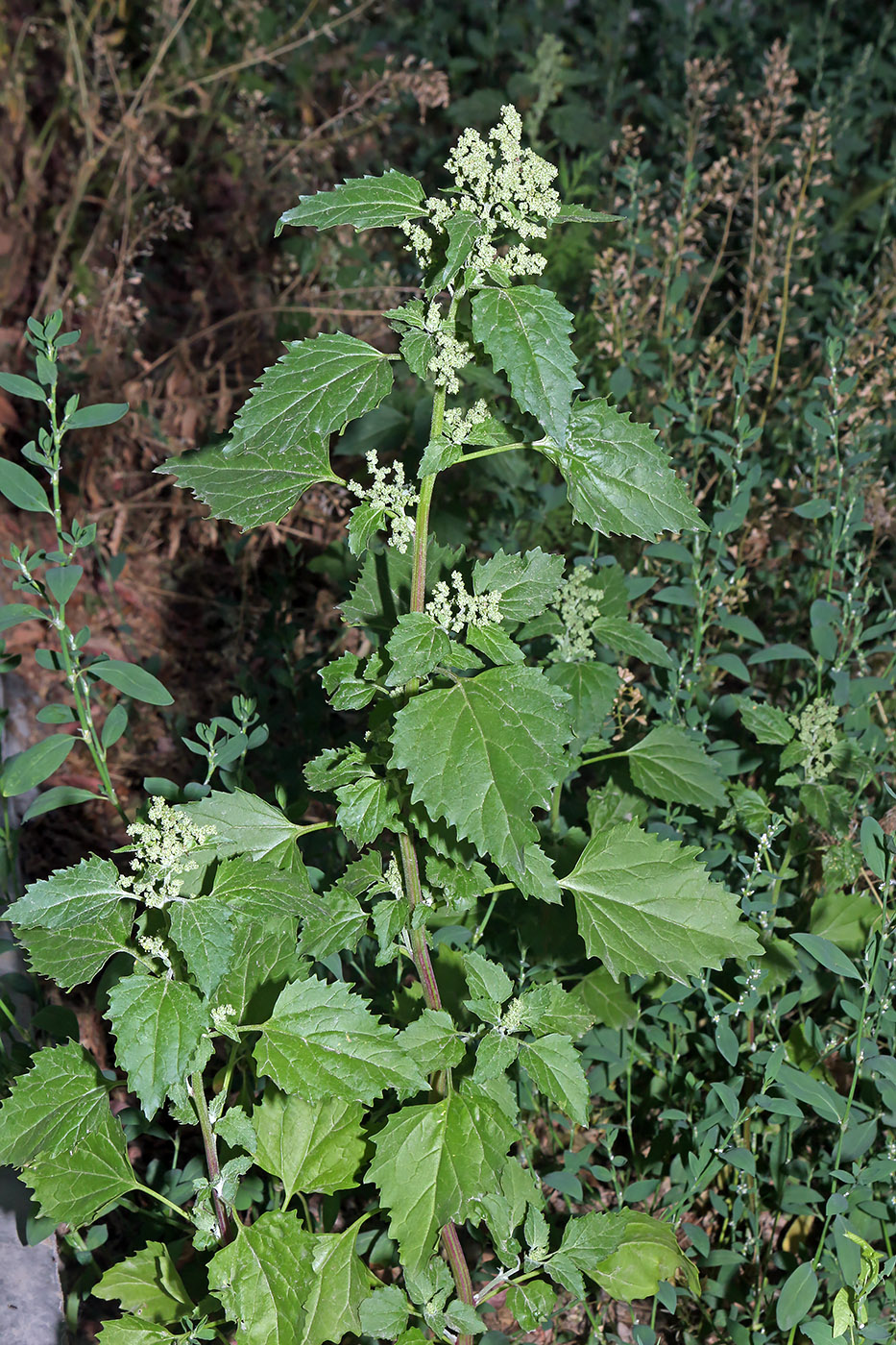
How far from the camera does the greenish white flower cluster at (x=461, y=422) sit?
142 centimetres

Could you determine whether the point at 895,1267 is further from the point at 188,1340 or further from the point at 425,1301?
the point at 188,1340

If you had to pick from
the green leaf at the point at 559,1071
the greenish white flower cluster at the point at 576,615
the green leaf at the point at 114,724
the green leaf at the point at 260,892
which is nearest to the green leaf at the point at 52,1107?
the green leaf at the point at 260,892

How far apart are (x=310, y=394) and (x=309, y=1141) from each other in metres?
1.09

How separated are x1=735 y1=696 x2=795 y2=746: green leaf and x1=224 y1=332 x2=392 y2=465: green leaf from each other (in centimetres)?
108

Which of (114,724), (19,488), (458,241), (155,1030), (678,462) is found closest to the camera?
(458,241)

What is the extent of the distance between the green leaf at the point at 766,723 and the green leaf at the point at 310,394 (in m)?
1.08

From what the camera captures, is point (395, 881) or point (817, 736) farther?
point (817, 736)

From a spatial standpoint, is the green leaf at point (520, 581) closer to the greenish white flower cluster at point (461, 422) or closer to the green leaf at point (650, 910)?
the greenish white flower cluster at point (461, 422)

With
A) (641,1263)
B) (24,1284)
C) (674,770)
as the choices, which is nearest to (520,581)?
(674,770)

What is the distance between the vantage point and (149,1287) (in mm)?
1696

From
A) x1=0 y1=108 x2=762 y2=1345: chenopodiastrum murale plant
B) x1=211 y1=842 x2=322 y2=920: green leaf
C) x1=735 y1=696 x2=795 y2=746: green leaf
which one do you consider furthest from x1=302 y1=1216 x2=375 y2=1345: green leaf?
x1=735 y1=696 x2=795 y2=746: green leaf

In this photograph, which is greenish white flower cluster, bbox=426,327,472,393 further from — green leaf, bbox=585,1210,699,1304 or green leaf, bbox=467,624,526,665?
green leaf, bbox=585,1210,699,1304

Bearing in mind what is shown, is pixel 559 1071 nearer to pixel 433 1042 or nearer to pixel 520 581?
pixel 433 1042

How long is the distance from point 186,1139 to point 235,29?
184 inches
